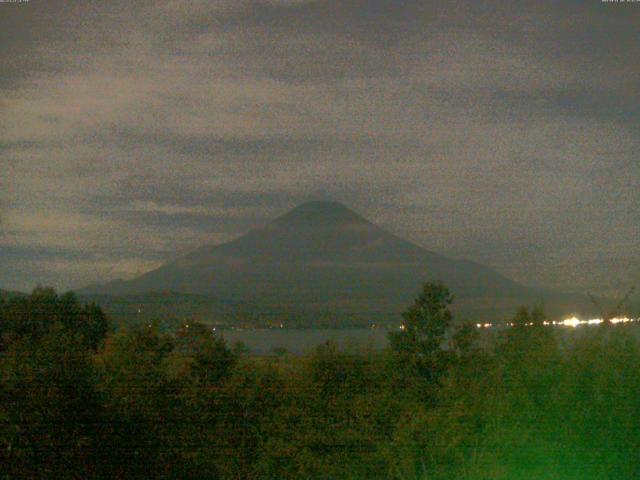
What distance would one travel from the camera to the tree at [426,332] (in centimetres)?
1053

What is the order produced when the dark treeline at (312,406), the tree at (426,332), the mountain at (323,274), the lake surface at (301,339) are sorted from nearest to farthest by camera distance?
the dark treeline at (312,406) < the tree at (426,332) < the lake surface at (301,339) < the mountain at (323,274)

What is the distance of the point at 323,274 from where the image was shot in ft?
162

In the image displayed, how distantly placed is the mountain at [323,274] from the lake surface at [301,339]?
636 centimetres

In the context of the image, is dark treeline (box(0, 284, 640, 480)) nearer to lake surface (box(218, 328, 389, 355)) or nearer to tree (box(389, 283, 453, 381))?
tree (box(389, 283, 453, 381))

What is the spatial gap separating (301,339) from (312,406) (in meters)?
4.62

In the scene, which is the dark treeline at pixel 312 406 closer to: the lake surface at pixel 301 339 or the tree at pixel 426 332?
the tree at pixel 426 332

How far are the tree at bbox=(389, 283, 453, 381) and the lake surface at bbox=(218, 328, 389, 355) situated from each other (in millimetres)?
448

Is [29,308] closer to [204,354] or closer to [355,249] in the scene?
[204,354]

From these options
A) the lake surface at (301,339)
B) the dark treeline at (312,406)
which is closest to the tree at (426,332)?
the dark treeline at (312,406)

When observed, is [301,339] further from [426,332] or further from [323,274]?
[323,274]

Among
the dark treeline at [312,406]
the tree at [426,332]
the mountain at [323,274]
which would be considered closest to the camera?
the dark treeline at [312,406]

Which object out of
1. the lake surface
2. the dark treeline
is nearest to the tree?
the dark treeline

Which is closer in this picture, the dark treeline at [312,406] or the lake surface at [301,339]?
the dark treeline at [312,406]

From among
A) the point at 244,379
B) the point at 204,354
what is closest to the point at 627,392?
the point at 244,379
